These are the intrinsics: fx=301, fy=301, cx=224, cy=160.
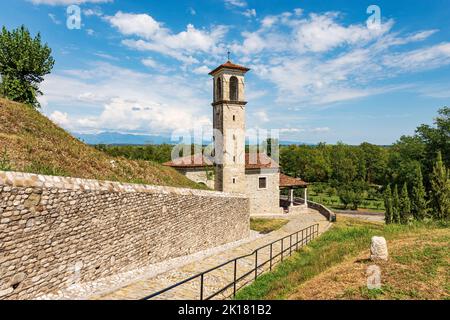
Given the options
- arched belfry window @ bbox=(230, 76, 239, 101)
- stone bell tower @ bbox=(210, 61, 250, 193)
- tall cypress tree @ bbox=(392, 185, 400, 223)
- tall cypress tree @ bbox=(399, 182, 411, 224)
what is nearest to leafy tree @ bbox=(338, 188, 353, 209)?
tall cypress tree @ bbox=(392, 185, 400, 223)

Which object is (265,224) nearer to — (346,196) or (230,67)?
(230,67)

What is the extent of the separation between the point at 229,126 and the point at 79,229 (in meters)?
19.5

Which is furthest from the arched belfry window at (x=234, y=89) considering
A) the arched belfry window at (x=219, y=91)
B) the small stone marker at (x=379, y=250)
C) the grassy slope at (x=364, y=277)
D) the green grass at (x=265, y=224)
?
the small stone marker at (x=379, y=250)

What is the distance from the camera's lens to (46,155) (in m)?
10.7

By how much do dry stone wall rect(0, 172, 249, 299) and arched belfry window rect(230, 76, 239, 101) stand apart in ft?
50.1

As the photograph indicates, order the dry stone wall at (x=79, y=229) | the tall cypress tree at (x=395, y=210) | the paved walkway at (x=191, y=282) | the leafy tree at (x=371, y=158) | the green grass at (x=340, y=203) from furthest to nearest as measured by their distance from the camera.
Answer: the leafy tree at (x=371, y=158) → the green grass at (x=340, y=203) → the tall cypress tree at (x=395, y=210) → the paved walkway at (x=191, y=282) → the dry stone wall at (x=79, y=229)

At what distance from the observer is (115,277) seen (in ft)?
30.5

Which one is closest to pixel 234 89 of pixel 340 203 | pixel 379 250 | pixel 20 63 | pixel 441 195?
pixel 20 63

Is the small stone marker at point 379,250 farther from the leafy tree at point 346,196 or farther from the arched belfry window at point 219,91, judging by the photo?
the leafy tree at point 346,196

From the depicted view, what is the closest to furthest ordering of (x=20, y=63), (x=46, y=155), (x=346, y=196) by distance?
(x=46, y=155) → (x=20, y=63) → (x=346, y=196)

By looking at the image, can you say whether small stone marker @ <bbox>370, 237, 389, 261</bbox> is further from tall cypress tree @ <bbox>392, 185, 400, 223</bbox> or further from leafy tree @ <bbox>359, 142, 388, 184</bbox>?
leafy tree @ <bbox>359, 142, 388, 184</bbox>

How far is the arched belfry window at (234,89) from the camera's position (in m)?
27.0

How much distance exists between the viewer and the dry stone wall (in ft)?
21.1

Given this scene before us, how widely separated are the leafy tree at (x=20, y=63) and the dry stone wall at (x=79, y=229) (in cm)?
1278
